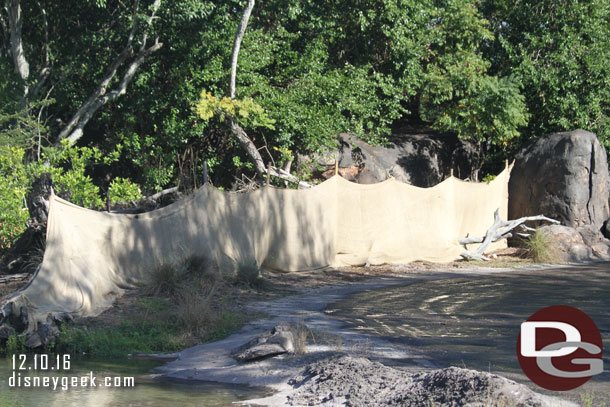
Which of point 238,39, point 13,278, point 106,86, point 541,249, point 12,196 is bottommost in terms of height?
point 13,278

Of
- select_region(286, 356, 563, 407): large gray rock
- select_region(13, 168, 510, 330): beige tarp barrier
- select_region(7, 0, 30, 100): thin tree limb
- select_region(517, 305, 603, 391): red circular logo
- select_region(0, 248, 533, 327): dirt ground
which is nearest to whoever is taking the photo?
select_region(286, 356, 563, 407): large gray rock

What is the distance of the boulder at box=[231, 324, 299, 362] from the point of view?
7133 millimetres

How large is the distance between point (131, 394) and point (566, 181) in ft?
54.8

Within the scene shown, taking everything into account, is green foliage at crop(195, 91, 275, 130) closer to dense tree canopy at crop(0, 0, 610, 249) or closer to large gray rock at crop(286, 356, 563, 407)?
dense tree canopy at crop(0, 0, 610, 249)

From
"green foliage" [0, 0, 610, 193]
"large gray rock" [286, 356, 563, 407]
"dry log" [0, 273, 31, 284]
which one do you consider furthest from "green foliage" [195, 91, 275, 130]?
"large gray rock" [286, 356, 563, 407]

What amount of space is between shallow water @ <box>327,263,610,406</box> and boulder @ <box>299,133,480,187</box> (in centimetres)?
706

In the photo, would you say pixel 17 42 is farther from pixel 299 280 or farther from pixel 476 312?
pixel 476 312

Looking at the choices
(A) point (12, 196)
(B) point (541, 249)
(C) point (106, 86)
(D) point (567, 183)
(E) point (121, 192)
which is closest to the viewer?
(A) point (12, 196)

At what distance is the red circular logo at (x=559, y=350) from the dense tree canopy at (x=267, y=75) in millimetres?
9515

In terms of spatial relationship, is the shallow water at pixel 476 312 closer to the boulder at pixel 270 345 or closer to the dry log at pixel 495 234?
the boulder at pixel 270 345

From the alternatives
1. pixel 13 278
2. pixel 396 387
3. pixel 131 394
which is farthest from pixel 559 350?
pixel 13 278

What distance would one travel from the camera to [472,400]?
5113mm

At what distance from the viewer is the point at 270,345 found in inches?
283

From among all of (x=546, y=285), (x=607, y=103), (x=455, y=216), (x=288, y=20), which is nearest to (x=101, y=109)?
(x=288, y=20)
